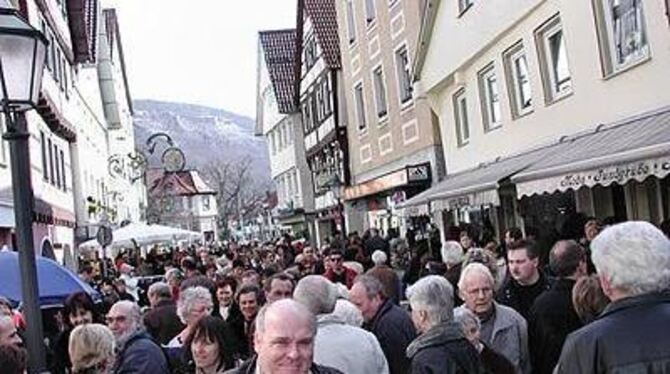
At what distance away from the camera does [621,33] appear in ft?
40.1

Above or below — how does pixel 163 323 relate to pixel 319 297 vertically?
below

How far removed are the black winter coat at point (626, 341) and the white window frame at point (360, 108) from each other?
2579cm

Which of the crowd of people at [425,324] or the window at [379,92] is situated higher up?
the window at [379,92]

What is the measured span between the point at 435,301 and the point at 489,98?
13.7 meters

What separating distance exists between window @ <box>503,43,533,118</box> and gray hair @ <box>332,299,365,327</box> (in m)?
10.4

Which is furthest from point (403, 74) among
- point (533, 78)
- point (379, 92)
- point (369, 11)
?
point (533, 78)

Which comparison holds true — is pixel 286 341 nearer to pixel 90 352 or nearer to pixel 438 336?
pixel 438 336

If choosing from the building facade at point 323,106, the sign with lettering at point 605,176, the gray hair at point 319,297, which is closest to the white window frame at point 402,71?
the building facade at point 323,106

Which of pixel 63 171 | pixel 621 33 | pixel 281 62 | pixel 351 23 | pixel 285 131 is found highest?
pixel 281 62

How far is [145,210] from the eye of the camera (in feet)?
265

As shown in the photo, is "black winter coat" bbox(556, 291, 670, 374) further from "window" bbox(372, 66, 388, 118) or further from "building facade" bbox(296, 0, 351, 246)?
"building facade" bbox(296, 0, 351, 246)

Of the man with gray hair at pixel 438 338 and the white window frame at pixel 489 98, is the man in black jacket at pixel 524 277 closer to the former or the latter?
the man with gray hair at pixel 438 338

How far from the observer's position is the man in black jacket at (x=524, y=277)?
7340mm

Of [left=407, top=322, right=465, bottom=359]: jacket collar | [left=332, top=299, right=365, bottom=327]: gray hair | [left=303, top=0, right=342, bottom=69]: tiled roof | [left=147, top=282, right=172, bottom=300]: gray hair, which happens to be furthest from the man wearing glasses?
[left=303, top=0, right=342, bottom=69]: tiled roof
